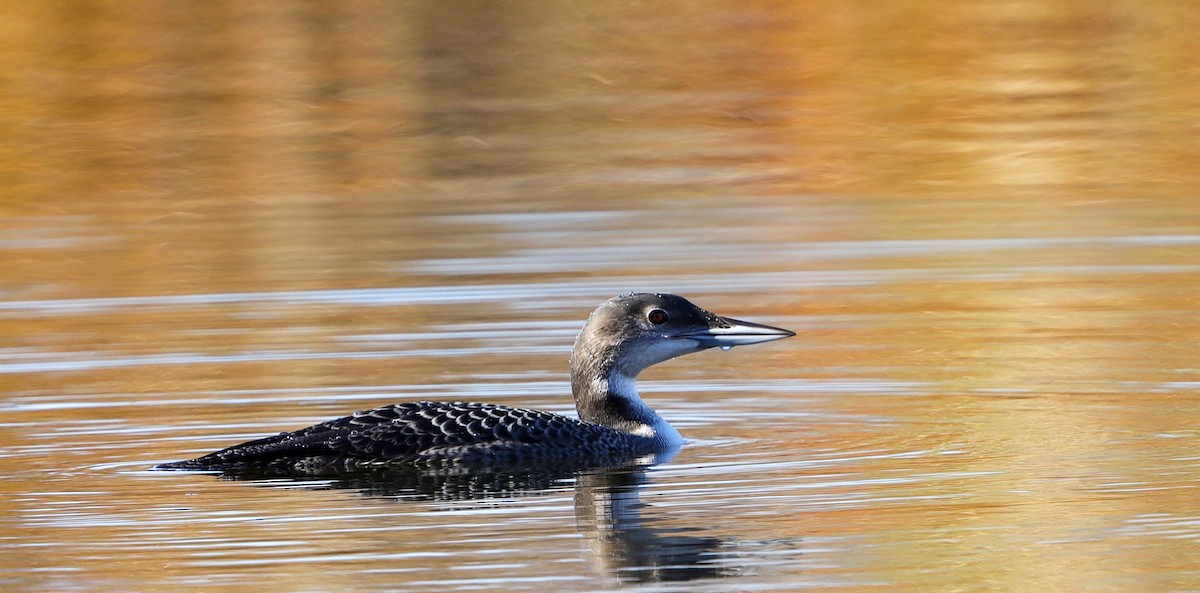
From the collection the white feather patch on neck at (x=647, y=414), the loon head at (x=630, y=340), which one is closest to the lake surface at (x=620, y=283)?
the white feather patch on neck at (x=647, y=414)

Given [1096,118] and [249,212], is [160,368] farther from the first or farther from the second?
[1096,118]

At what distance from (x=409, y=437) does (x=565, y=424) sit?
575 millimetres

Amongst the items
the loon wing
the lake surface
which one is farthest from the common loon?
the lake surface

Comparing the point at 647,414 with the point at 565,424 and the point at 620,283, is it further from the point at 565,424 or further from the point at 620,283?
the point at 620,283

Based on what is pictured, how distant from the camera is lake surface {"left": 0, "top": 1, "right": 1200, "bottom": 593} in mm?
6664

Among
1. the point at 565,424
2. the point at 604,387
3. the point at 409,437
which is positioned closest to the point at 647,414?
the point at 604,387

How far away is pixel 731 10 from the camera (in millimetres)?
28141

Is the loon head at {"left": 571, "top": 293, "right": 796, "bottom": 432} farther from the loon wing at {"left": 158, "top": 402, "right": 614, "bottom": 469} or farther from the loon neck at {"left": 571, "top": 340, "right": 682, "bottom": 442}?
the loon wing at {"left": 158, "top": 402, "right": 614, "bottom": 469}

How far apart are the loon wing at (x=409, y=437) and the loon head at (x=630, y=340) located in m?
0.63

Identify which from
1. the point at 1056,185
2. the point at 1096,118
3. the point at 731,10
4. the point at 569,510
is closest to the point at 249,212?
the point at 1056,185

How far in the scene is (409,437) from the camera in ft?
26.0

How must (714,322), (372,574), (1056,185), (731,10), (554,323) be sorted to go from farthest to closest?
(731,10) → (1056,185) → (554,323) → (714,322) → (372,574)

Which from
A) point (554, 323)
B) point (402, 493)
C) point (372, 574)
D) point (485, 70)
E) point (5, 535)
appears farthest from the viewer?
point (485, 70)

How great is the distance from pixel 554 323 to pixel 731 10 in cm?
1742
